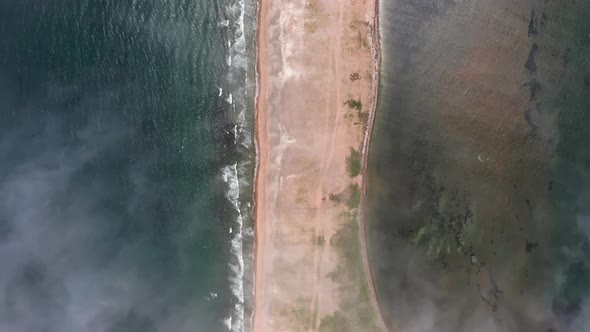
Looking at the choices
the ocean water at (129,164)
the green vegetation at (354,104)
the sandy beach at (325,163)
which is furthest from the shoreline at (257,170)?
the green vegetation at (354,104)

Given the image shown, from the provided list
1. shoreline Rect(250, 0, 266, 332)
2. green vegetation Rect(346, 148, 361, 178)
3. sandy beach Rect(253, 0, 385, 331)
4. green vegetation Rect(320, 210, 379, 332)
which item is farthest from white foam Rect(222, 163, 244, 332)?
green vegetation Rect(346, 148, 361, 178)

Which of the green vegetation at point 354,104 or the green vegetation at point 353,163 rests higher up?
the green vegetation at point 354,104

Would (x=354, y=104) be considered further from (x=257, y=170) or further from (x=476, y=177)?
(x=476, y=177)

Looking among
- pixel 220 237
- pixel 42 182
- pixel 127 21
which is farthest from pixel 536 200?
pixel 42 182

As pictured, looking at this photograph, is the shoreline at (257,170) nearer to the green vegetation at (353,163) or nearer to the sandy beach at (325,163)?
the sandy beach at (325,163)

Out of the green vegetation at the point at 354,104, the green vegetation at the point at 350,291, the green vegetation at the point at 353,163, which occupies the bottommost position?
the green vegetation at the point at 350,291

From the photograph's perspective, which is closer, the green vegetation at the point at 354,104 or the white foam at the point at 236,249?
the green vegetation at the point at 354,104
